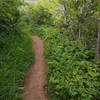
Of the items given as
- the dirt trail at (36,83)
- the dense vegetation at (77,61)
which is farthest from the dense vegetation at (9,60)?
the dense vegetation at (77,61)

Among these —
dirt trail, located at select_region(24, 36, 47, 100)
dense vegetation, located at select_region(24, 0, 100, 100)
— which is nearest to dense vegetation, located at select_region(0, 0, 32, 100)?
dirt trail, located at select_region(24, 36, 47, 100)

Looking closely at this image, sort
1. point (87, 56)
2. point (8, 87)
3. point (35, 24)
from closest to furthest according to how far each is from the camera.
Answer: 1. point (8, 87)
2. point (87, 56)
3. point (35, 24)

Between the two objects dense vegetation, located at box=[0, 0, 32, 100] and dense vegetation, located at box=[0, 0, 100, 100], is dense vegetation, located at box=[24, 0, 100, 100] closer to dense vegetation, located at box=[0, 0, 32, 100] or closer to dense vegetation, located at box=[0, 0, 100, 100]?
dense vegetation, located at box=[0, 0, 100, 100]

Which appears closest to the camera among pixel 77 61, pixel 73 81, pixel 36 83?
pixel 73 81

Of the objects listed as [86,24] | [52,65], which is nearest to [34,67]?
[52,65]

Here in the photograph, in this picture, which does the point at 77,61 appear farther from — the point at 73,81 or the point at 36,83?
the point at 36,83

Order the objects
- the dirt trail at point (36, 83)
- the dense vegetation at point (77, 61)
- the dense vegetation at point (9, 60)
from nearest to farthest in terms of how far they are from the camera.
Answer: the dense vegetation at point (9, 60) → the dense vegetation at point (77, 61) → the dirt trail at point (36, 83)

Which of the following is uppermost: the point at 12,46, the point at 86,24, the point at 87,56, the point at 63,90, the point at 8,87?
the point at 86,24

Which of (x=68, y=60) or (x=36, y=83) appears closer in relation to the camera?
(x=36, y=83)

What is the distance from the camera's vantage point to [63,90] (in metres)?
3.49

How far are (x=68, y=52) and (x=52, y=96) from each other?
2.65 metres

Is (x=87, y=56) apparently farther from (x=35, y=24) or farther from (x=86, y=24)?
(x=35, y=24)

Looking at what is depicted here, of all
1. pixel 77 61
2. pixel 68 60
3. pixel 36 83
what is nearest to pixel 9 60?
pixel 36 83

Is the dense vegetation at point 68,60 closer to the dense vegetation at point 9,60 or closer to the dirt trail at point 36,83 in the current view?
the dense vegetation at point 9,60
